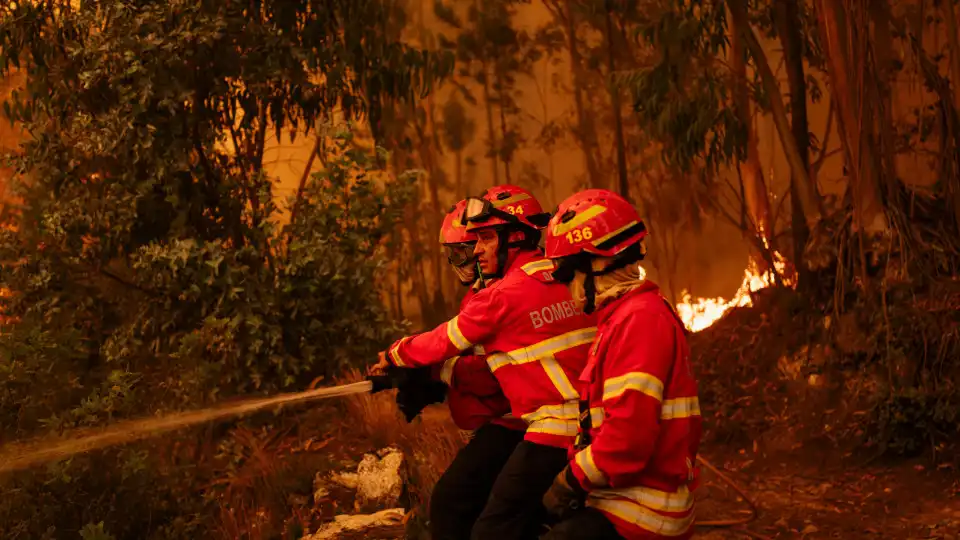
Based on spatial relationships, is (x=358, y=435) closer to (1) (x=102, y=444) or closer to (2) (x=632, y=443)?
(1) (x=102, y=444)

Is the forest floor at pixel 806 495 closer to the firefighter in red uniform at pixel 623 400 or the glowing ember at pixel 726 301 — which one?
the glowing ember at pixel 726 301

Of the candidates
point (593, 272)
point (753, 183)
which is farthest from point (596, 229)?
point (753, 183)

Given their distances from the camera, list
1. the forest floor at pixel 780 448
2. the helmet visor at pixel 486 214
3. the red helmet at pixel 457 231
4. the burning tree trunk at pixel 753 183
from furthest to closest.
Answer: the burning tree trunk at pixel 753 183 → the forest floor at pixel 780 448 → the red helmet at pixel 457 231 → the helmet visor at pixel 486 214

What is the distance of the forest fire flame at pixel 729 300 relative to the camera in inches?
393

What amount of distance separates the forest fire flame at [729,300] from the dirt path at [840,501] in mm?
2309

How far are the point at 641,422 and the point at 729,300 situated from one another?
887 cm

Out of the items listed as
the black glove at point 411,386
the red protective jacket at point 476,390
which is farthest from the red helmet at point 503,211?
the black glove at point 411,386

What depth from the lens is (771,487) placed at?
7.81m

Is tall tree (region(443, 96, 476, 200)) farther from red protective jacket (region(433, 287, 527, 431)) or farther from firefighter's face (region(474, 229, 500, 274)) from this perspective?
firefighter's face (region(474, 229, 500, 274))

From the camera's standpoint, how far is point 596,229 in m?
3.36

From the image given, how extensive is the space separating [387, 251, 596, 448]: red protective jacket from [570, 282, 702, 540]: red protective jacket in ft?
1.90

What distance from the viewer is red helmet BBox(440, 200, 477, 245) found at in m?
4.40

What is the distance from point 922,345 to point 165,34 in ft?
20.7

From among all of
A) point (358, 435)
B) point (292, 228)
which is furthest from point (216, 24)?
point (358, 435)
